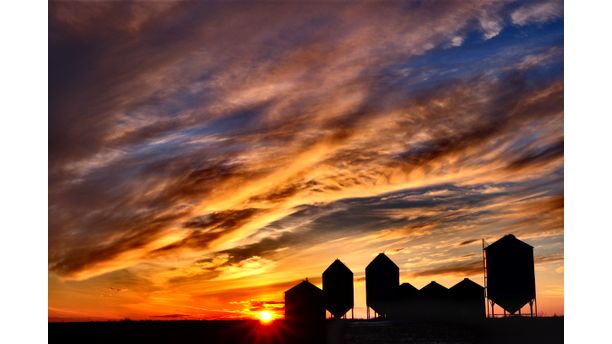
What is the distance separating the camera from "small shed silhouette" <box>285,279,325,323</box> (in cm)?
5522

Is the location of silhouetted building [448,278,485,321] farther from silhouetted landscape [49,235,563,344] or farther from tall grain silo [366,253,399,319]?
tall grain silo [366,253,399,319]

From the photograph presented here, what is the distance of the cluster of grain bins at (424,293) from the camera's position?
4631 centimetres

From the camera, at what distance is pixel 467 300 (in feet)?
184

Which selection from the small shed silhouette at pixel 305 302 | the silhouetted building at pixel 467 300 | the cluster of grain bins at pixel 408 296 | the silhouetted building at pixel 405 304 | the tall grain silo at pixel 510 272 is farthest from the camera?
the silhouetted building at pixel 405 304

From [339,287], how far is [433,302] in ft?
30.4

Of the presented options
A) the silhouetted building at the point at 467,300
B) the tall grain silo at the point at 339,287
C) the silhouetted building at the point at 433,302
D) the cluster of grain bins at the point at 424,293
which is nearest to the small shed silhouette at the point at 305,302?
the cluster of grain bins at the point at 424,293

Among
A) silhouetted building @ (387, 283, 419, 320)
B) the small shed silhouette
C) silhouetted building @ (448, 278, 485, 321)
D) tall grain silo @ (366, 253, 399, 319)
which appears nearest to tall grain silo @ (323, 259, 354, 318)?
tall grain silo @ (366, 253, 399, 319)

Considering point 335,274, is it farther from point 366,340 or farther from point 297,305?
point 366,340

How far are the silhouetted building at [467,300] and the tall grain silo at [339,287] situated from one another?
964 cm

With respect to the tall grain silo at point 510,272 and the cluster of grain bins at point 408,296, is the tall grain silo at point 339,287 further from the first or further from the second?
the tall grain silo at point 510,272

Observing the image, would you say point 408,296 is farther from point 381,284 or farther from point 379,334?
point 379,334

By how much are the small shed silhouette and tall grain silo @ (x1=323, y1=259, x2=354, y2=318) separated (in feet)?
9.18

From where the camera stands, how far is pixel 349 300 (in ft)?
198
